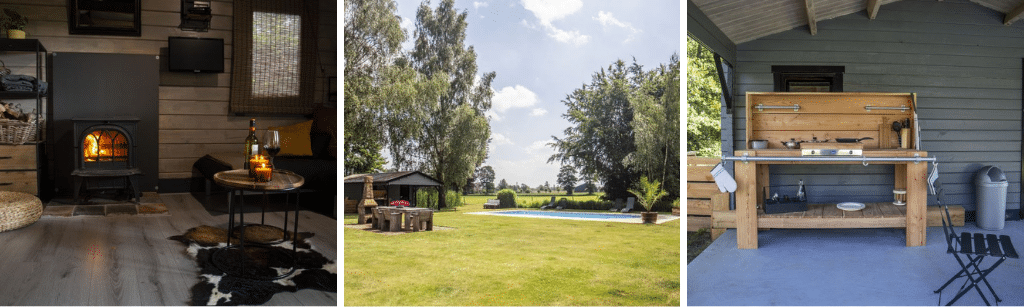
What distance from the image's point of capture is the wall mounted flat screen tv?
7164 mm

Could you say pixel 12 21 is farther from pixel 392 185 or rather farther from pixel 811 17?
pixel 811 17

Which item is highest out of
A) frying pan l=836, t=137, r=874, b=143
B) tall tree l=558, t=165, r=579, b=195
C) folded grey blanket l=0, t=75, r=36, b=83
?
folded grey blanket l=0, t=75, r=36, b=83

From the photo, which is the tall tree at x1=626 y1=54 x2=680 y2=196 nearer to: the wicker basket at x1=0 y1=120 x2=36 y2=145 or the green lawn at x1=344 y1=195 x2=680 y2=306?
the green lawn at x1=344 y1=195 x2=680 y2=306

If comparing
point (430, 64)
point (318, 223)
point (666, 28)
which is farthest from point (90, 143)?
point (666, 28)

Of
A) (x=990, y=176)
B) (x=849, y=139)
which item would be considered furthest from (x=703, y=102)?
(x=990, y=176)

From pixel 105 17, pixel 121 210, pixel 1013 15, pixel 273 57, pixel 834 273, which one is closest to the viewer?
pixel 834 273

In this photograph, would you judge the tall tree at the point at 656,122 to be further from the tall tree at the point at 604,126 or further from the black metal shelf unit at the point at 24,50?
the black metal shelf unit at the point at 24,50

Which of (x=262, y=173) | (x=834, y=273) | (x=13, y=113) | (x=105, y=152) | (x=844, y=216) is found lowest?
(x=834, y=273)

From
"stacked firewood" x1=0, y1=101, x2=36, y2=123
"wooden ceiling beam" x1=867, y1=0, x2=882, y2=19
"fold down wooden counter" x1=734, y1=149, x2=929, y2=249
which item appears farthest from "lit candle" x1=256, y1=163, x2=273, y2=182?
"wooden ceiling beam" x1=867, y1=0, x2=882, y2=19

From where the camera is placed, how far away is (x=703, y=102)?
1061cm

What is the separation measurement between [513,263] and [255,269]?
140 cm

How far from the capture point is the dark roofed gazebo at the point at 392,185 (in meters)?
3.73

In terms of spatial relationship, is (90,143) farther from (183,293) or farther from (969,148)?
(969,148)

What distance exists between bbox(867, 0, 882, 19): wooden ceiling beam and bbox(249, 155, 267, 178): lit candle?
5.31 meters
